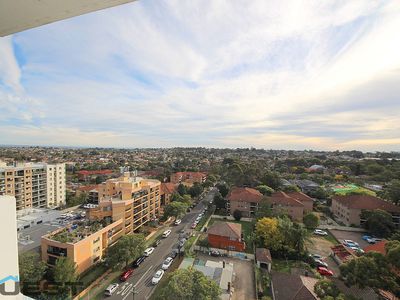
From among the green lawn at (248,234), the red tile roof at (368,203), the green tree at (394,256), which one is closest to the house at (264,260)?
the green lawn at (248,234)

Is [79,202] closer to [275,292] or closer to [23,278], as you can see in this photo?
[23,278]

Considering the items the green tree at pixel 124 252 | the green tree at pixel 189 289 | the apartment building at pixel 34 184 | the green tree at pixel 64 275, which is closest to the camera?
the green tree at pixel 189 289

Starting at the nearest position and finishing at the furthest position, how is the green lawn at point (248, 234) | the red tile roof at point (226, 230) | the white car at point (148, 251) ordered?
the white car at point (148, 251) < the red tile roof at point (226, 230) < the green lawn at point (248, 234)

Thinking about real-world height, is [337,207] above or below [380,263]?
below

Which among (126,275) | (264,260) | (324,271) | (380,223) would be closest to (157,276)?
(126,275)

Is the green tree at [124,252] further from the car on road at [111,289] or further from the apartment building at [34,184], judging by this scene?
the apartment building at [34,184]

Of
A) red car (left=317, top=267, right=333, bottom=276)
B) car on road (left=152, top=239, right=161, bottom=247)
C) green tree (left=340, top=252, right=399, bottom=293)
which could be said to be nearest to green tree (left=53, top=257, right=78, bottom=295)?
car on road (left=152, top=239, right=161, bottom=247)

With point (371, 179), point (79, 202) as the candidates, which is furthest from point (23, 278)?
point (371, 179)
